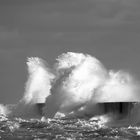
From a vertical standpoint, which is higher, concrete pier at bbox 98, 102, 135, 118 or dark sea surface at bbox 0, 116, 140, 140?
concrete pier at bbox 98, 102, 135, 118

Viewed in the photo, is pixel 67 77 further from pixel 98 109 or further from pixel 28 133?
pixel 28 133

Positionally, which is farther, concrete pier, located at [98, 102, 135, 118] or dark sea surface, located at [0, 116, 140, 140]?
concrete pier, located at [98, 102, 135, 118]

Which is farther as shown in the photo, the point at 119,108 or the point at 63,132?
the point at 119,108

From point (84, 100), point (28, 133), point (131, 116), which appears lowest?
point (28, 133)

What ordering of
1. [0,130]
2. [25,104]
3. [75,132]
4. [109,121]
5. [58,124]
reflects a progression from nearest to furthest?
1. [75,132]
2. [0,130]
3. [58,124]
4. [109,121]
5. [25,104]

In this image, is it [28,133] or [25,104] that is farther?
[25,104]

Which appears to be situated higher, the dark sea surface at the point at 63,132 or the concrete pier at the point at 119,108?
the concrete pier at the point at 119,108

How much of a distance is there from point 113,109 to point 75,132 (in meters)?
18.6

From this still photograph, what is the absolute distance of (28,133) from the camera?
42.4 metres

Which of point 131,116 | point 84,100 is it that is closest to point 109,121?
point 131,116

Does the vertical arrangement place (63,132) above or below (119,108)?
below

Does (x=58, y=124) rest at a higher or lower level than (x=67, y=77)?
lower

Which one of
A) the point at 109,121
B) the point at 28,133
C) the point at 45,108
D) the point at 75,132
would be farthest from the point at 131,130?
the point at 45,108

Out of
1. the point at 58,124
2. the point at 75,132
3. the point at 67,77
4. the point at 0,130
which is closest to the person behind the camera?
the point at 75,132
